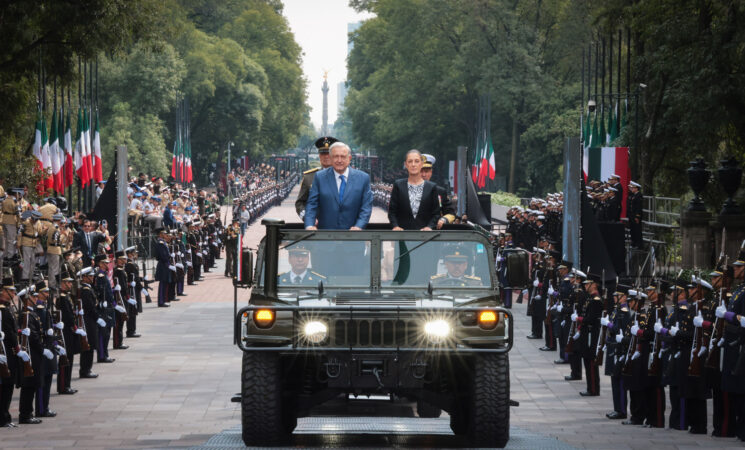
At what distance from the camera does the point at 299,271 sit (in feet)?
37.6

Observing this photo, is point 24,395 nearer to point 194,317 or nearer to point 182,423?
point 182,423

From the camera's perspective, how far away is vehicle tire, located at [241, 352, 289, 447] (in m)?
10.6

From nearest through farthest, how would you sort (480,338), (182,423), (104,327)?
(480,338) < (182,423) < (104,327)

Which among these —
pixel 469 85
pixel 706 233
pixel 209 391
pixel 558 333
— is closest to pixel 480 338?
pixel 209 391

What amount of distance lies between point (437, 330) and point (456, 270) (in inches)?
47.1

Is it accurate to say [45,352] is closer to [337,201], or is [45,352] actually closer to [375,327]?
[337,201]

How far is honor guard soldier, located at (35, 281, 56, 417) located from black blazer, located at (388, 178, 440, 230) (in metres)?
5.88

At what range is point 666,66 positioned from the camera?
3503 cm

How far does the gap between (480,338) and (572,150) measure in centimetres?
1277

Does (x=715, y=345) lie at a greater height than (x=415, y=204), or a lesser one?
lesser

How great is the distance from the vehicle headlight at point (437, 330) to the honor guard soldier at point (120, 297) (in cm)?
1316

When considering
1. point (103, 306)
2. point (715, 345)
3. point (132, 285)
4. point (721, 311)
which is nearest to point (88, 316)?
point (103, 306)

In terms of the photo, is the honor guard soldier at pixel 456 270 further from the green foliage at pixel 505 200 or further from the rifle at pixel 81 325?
the green foliage at pixel 505 200

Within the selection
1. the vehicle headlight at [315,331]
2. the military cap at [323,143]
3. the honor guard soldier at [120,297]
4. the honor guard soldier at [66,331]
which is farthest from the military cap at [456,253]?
the honor guard soldier at [120,297]
